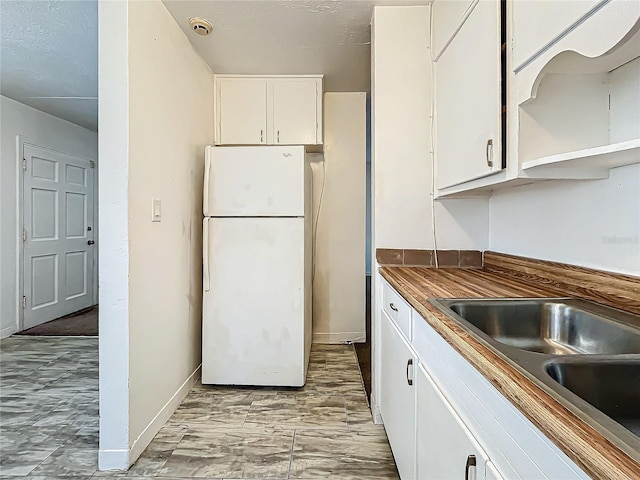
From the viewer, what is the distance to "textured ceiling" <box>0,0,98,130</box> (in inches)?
84.0

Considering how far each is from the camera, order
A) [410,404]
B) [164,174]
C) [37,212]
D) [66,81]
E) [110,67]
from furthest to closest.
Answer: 1. [37,212]
2. [66,81]
3. [164,174]
4. [110,67]
5. [410,404]

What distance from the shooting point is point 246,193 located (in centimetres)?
243

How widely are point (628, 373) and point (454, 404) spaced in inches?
14.1

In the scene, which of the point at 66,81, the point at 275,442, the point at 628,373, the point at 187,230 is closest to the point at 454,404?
the point at 628,373

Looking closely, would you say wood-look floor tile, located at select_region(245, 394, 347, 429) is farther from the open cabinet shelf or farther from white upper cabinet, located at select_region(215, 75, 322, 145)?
white upper cabinet, located at select_region(215, 75, 322, 145)

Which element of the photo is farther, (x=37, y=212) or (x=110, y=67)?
(x=37, y=212)

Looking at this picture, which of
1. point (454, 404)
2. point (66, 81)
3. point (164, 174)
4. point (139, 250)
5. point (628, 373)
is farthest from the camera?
point (66, 81)

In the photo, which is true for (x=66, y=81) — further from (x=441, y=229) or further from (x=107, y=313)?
(x=441, y=229)

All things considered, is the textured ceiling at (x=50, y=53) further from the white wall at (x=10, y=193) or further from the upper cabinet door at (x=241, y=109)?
the upper cabinet door at (x=241, y=109)

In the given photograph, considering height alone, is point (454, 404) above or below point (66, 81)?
below

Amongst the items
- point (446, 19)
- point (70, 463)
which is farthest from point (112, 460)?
point (446, 19)

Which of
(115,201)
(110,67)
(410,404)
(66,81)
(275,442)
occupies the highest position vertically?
(66,81)

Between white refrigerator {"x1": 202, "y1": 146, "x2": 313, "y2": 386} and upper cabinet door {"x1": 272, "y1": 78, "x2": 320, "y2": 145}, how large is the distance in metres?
0.71

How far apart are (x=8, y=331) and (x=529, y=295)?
450cm
